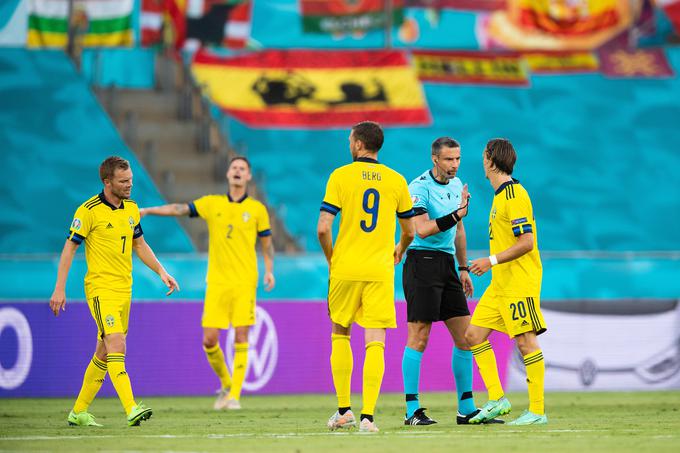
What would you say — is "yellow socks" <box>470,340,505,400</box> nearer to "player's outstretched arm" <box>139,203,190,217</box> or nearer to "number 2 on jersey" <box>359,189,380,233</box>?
"number 2 on jersey" <box>359,189,380,233</box>

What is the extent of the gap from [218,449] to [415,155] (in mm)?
19053

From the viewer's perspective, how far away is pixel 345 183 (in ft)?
27.2

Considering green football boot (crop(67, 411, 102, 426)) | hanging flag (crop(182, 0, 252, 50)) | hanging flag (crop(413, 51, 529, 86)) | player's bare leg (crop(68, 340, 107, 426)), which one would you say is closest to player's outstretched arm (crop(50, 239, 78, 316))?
player's bare leg (crop(68, 340, 107, 426))

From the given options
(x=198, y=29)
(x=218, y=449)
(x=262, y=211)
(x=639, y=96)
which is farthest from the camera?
(x=639, y=96)

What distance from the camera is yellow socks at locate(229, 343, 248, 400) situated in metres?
11.7

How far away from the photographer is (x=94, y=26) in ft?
78.1

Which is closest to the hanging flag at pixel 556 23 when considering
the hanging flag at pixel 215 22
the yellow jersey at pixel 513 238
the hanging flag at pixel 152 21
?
the hanging flag at pixel 215 22

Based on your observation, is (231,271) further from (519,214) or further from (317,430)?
(519,214)

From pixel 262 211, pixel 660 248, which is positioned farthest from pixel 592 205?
pixel 262 211

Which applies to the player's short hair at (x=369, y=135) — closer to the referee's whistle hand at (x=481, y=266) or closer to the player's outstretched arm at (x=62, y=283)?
the referee's whistle hand at (x=481, y=266)

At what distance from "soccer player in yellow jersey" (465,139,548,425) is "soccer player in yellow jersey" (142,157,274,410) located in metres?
3.21

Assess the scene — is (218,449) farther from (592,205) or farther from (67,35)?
(592,205)

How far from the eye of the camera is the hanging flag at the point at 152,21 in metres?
24.7

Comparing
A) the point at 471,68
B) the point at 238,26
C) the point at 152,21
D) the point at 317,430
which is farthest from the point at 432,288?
the point at 471,68
